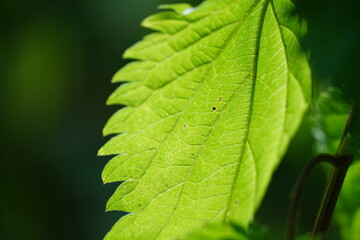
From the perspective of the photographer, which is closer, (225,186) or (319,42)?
(319,42)

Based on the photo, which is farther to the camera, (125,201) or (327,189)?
(125,201)

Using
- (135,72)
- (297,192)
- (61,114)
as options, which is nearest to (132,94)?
(135,72)

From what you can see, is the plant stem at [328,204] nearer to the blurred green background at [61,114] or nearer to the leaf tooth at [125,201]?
the leaf tooth at [125,201]

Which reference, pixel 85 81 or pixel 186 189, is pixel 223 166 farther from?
pixel 85 81

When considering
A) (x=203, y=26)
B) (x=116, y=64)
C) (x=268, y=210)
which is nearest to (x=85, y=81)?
(x=116, y=64)

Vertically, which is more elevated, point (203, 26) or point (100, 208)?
point (203, 26)

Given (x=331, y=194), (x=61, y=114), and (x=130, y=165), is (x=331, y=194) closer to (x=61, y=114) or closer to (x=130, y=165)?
(x=130, y=165)

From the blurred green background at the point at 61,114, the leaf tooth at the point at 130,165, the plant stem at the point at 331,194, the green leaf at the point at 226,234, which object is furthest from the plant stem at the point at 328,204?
the blurred green background at the point at 61,114
